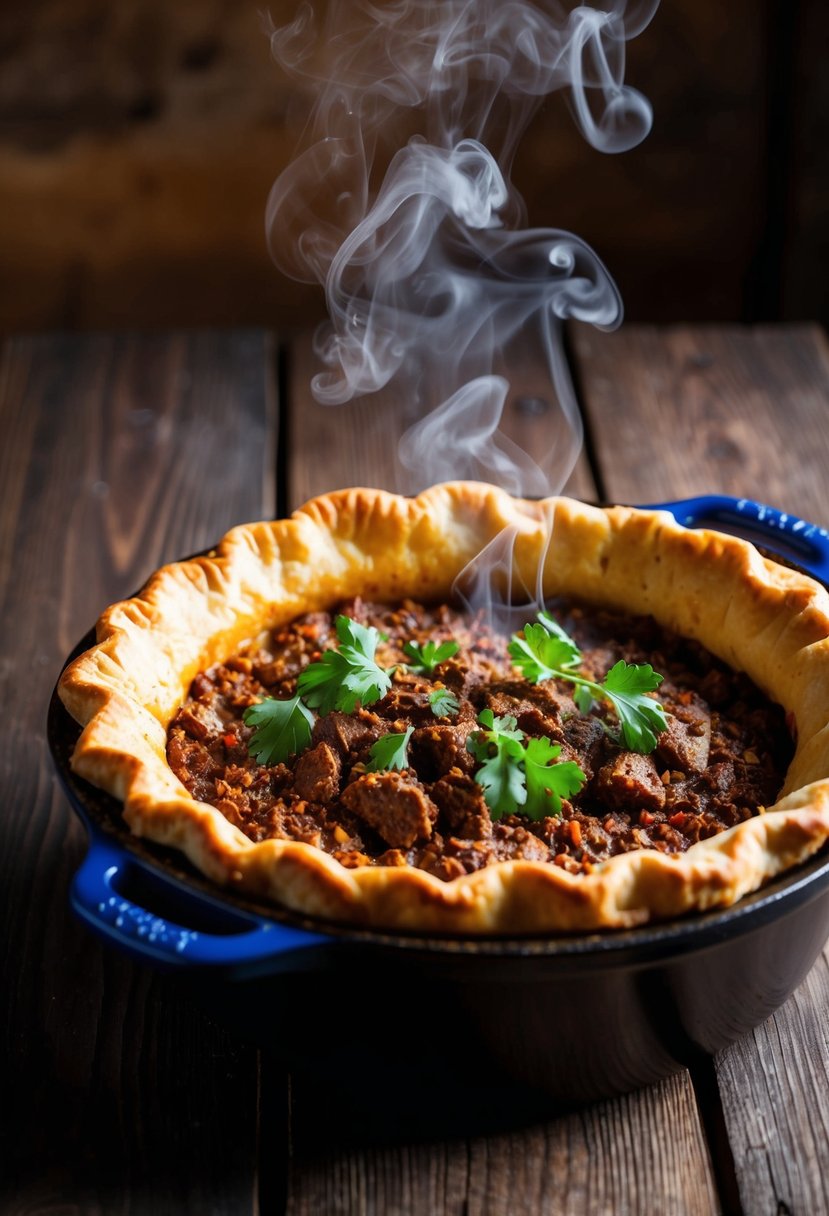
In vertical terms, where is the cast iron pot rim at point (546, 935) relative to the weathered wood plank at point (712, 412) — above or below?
above

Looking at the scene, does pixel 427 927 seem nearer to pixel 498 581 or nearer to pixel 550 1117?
pixel 550 1117

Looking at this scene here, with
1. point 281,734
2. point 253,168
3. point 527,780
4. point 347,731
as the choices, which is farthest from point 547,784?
point 253,168

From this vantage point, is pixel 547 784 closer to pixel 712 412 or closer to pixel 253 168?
pixel 712 412

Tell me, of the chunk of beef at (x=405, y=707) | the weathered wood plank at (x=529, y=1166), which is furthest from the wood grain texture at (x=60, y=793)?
the chunk of beef at (x=405, y=707)

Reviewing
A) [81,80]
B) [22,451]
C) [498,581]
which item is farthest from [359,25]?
[498,581]

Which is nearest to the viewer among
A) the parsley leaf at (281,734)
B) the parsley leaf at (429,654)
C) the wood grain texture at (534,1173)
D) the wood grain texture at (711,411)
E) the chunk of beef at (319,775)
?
the wood grain texture at (534,1173)

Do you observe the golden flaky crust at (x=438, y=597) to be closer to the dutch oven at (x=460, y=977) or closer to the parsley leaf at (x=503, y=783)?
the dutch oven at (x=460, y=977)
